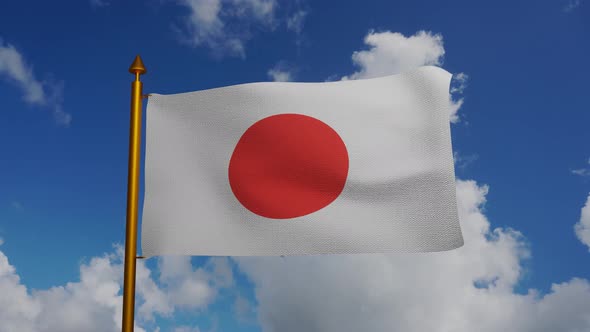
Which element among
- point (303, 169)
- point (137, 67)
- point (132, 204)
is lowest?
point (132, 204)

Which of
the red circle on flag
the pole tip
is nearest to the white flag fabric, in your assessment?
the red circle on flag

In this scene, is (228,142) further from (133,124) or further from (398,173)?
(398,173)

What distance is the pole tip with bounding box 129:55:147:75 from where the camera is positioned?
8523 mm

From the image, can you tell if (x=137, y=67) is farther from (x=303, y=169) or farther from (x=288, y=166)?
(x=303, y=169)

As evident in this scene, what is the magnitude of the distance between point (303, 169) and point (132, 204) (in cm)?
244

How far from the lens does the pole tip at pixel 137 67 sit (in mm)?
8523

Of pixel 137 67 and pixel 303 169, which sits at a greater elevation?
pixel 137 67

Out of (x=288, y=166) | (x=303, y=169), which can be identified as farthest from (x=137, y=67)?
(x=303, y=169)

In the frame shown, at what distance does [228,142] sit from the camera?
867 cm

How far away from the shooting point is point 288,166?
336 inches

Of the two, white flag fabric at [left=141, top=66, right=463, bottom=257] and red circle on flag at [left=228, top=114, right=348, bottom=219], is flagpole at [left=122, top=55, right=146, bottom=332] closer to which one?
white flag fabric at [left=141, top=66, right=463, bottom=257]

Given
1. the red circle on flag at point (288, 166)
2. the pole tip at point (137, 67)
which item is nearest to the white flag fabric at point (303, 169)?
the red circle on flag at point (288, 166)

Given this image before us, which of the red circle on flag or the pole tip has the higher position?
the pole tip

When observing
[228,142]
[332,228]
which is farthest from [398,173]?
[228,142]
